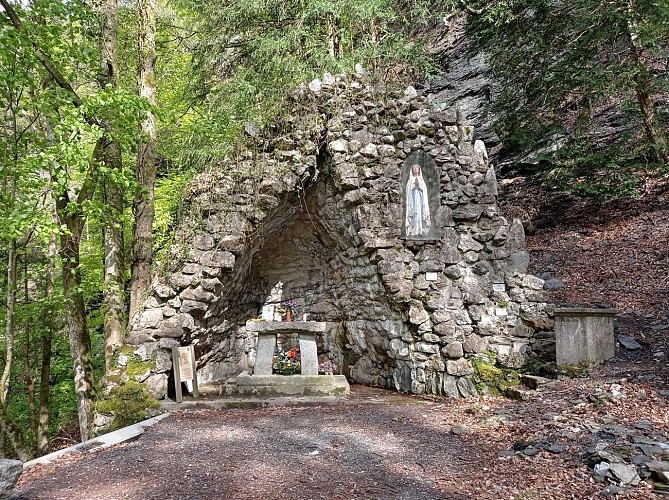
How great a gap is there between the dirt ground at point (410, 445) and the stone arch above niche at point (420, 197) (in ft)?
8.89

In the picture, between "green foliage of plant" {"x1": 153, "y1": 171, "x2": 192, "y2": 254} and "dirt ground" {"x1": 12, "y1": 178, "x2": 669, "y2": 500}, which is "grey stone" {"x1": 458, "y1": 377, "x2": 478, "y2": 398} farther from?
"green foliage of plant" {"x1": 153, "y1": 171, "x2": 192, "y2": 254}

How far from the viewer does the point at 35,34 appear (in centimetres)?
524

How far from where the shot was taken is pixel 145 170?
23.3 ft

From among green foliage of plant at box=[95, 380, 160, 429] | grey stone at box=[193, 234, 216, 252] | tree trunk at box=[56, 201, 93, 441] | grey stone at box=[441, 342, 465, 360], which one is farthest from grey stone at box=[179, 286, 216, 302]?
grey stone at box=[441, 342, 465, 360]

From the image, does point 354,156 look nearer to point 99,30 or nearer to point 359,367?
point 359,367

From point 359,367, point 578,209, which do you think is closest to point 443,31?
point 578,209

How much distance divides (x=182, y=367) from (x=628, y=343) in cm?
646

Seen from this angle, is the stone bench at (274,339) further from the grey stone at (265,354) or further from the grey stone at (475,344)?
the grey stone at (475,344)

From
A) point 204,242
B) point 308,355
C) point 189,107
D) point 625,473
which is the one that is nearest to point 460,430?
point 625,473

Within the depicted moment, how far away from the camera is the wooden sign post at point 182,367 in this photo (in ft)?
20.6

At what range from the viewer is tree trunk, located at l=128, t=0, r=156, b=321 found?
6.94 meters

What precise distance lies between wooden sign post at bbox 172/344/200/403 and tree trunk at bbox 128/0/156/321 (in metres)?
1.28

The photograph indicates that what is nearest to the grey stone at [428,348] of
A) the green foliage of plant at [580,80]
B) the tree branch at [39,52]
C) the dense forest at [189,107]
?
the dense forest at [189,107]

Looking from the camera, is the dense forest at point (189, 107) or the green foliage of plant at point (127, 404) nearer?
the green foliage of plant at point (127, 404)
